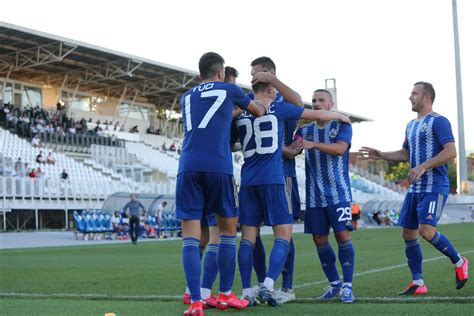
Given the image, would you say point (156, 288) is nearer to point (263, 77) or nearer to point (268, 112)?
point (268, 112)

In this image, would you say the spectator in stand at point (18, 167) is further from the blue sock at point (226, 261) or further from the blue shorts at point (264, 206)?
the blue sock at point (226, 261)

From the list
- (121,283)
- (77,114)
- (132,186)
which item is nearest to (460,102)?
Answer: (77,114)

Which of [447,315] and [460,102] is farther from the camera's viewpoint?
[460,102]

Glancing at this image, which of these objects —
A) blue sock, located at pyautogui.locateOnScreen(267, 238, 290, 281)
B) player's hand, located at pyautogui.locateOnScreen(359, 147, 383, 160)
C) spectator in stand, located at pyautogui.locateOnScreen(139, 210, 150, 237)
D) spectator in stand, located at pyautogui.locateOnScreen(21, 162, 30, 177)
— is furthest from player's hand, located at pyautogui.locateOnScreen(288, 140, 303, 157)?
spectator in stand, located at pyautogui.locateOnScreen(21, 162, 30, 177)

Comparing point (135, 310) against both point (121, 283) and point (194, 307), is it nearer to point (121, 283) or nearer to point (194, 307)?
point (194, 307)

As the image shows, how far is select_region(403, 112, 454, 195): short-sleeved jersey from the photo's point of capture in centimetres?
802

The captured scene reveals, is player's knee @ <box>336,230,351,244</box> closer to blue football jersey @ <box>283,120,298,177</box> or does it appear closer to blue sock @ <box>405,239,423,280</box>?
blue football jersey @ <box>283,120,298,177</box>

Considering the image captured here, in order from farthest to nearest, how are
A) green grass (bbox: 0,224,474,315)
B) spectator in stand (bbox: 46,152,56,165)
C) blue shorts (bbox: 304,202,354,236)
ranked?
spectator in stand (bbox: 46,152,56,165) → blue shorts (bbox: 304,202,354,236) → green grass (bbox: 0,224,474,315)

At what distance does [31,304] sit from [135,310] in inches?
50.1

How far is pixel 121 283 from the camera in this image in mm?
9836

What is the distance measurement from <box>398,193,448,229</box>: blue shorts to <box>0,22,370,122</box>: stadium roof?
34.5m

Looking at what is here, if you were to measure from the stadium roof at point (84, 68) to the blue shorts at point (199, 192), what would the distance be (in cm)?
3515

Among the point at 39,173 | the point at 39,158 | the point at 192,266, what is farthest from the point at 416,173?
the point at 39,158

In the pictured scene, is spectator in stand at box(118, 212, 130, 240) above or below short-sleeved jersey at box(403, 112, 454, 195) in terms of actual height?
below
